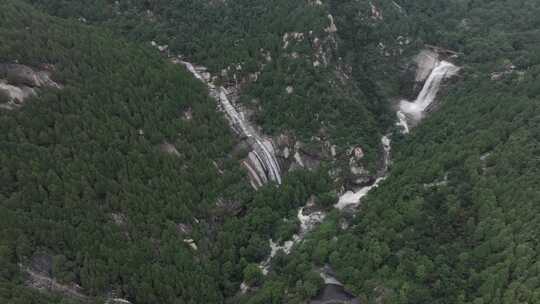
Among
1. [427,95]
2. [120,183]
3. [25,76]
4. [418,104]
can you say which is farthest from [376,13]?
[25,76]

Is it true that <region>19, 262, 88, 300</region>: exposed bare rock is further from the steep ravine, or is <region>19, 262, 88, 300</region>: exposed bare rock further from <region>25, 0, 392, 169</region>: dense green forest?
<region>25, 0, 392, 169</region>: dense green forest

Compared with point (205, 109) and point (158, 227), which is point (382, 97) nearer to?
point (205, 109)

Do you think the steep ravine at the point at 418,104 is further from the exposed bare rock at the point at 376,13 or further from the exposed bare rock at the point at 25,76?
the exposed bare rock at the point at 25,76

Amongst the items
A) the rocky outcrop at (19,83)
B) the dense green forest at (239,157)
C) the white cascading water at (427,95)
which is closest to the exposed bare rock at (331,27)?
the dense green forest at (239,157)

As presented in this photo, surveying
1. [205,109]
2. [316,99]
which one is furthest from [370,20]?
[205,109]

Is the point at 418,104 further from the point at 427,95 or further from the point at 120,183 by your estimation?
the point at 120,183

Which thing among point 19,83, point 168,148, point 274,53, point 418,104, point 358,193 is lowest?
point 358,193
